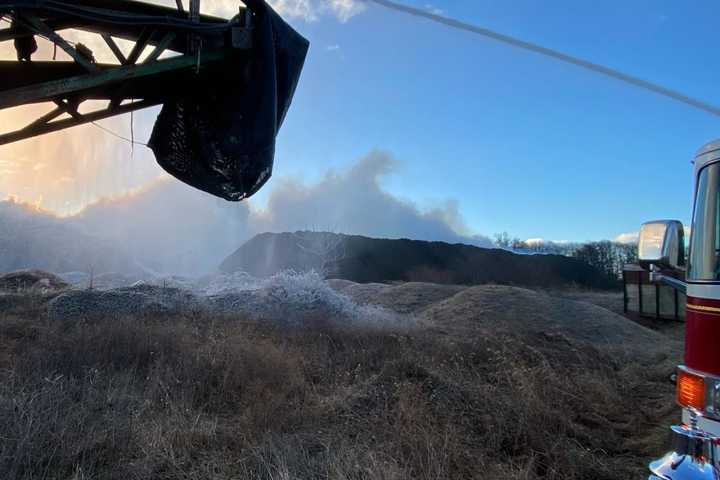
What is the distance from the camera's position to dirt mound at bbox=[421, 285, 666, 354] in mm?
14778

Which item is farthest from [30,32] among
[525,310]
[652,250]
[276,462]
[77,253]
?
[77,253]

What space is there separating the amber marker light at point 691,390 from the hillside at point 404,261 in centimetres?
4646

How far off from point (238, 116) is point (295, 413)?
8.83ft

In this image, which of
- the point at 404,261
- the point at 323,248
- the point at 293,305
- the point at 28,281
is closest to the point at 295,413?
the point at 293,305

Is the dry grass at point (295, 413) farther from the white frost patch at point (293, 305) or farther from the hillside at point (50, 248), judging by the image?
the hillside at point (50, 248)

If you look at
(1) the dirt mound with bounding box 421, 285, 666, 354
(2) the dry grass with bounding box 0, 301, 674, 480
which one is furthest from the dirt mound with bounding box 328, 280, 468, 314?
(2) the dry grass with bounding box 0, 301, 674, 480

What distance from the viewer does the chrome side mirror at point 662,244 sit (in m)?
2.56

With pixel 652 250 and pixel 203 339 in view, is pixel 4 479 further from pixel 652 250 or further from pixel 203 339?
pixel 203 339

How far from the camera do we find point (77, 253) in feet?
166

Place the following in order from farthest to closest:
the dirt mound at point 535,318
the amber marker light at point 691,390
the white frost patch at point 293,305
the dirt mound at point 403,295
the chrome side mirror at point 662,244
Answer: the dirt mound at point 403,295, the dirt mound at point 535,318, the white frost patch at point 293,305, the chrome side mirror at point 662,244, the amber marker light at point 691,390

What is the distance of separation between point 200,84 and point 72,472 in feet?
9.59

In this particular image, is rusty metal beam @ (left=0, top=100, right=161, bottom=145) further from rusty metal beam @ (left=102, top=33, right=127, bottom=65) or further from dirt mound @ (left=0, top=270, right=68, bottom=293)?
dirt mound @ (left=0, top=270, right=68, bottom=293)

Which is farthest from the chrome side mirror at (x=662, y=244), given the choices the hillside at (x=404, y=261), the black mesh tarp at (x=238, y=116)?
the hillside at (x=404, y=261)

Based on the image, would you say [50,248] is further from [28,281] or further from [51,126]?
[51,126]
